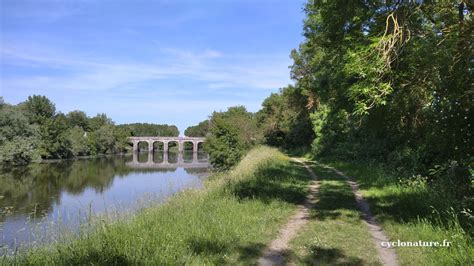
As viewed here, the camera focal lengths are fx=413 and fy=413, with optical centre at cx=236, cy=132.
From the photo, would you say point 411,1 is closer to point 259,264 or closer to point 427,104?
point 427,104

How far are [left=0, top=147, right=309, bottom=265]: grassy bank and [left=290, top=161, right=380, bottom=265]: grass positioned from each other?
647mm

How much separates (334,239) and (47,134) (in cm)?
8062

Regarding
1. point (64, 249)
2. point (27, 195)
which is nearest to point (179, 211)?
point (64, 249)

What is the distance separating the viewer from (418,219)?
779 cm

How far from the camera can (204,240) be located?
7.19 m

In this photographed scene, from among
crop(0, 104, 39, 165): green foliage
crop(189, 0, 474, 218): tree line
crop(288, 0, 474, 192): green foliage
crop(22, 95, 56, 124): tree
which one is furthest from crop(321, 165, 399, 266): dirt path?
crop(22, 95, 56, 124): tree

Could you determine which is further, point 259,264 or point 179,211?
point 179,211

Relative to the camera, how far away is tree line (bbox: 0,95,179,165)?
201 ft

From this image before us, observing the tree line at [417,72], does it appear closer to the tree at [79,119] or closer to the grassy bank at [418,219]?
the grassy bank at [418,219]

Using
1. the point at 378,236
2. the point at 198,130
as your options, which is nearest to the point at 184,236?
the point at 378,236

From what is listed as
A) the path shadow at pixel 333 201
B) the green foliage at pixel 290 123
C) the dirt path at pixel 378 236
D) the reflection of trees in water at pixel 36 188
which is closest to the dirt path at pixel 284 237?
the path shadow at pixel 333 201

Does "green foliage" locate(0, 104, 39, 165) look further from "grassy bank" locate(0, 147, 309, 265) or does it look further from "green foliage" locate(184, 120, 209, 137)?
"green foliage" locate(184, 120, 209, 137)

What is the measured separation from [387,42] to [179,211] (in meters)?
5.95

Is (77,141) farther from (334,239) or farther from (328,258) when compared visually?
(328,258)
